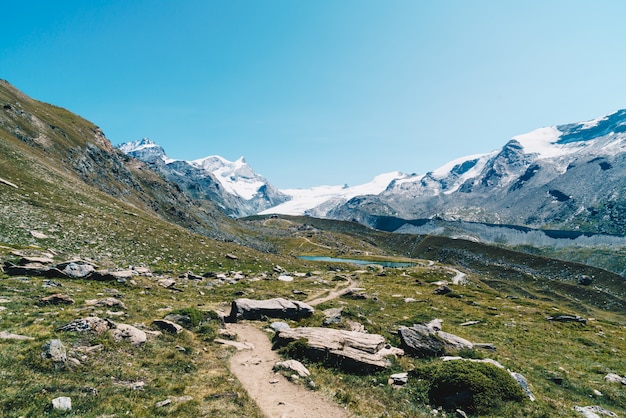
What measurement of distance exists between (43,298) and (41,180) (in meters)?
57.4

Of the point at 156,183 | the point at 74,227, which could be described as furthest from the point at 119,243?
the point at 156,183

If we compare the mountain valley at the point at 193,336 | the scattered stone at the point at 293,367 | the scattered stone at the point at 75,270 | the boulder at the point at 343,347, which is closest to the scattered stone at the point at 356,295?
the mountain valley at the point at 193,336

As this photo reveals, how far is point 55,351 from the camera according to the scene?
17000 mm

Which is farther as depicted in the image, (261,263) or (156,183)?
(156,183)

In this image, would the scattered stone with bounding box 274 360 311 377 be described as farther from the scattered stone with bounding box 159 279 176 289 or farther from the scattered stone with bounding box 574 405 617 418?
the scattered stone with bounding box 159 279 176 289

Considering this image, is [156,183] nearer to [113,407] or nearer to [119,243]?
[119,243]

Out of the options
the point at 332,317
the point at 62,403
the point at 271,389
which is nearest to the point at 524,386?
the point at 271,389

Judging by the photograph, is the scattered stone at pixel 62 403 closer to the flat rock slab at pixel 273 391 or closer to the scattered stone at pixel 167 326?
the flat rock slab at pixel 273 391

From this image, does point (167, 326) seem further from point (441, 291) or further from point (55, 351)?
point (441, 291)

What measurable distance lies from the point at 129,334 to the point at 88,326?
2519 mm

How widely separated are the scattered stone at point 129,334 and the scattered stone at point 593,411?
28.3m

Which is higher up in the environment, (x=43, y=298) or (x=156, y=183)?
(x=156, y=183)

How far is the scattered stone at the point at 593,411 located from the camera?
19219mm

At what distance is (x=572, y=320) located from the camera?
50906 millimetres
